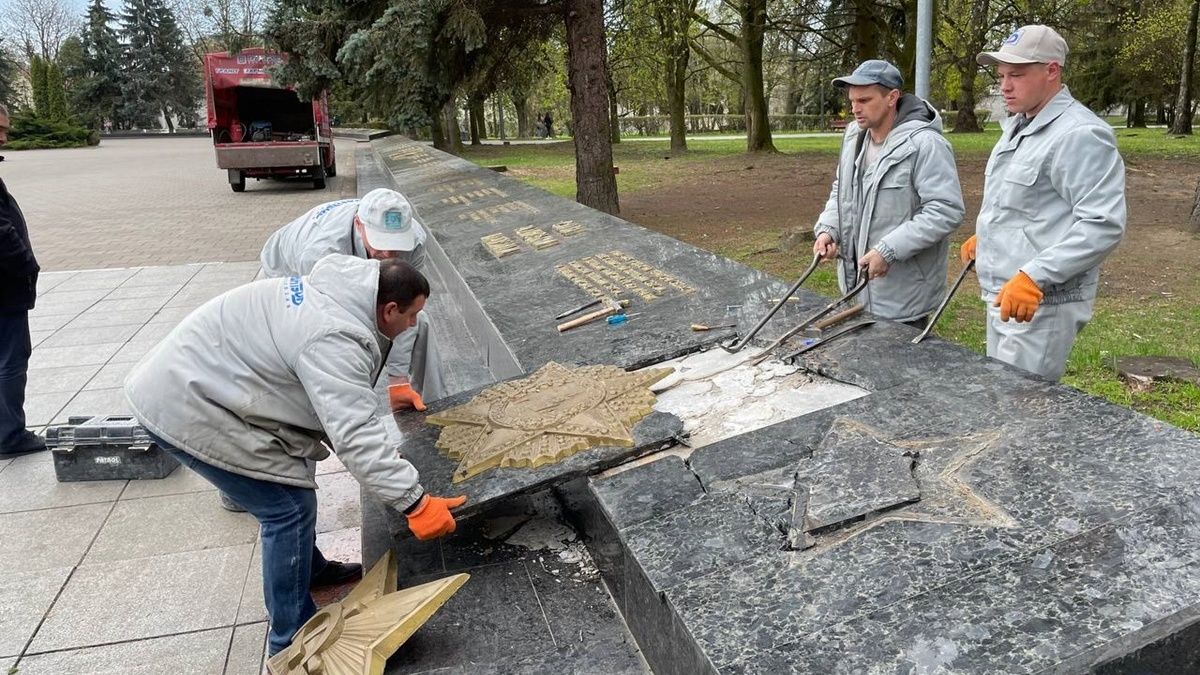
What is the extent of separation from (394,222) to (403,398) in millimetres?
759

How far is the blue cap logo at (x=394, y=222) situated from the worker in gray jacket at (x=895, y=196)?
1.78 metres

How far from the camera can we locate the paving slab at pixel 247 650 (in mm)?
2568

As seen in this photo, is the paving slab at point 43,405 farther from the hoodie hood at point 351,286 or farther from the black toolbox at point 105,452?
the hoodie hood at point 351,286

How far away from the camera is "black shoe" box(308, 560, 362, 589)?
116 inches

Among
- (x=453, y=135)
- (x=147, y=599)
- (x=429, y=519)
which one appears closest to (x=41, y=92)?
(x=453, y=135)

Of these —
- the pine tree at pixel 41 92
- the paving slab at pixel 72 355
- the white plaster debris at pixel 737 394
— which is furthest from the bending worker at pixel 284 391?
the pine tree at pixel 41 92

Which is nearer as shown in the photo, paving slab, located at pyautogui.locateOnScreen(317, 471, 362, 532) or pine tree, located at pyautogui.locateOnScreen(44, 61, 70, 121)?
paving slab, located at pyautogui.locateOnScreen(317, 471, 362, 532)

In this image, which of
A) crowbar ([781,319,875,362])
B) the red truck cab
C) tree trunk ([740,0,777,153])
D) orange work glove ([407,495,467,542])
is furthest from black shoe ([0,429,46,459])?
tree trunk ([740,0,777,153])

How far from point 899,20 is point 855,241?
15.3m

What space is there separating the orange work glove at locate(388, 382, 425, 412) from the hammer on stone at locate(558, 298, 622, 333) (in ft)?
2.88

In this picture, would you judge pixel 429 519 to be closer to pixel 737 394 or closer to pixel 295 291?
pixel 295 291

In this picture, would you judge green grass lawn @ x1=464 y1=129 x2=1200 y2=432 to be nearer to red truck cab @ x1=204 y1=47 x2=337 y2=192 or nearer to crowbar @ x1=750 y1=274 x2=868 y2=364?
crowbar @ x1=750 y1=274 x2=868 y2=364

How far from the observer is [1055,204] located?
8.68 ft

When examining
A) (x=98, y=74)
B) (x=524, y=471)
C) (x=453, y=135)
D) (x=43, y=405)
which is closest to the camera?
(x=524, y=471)
